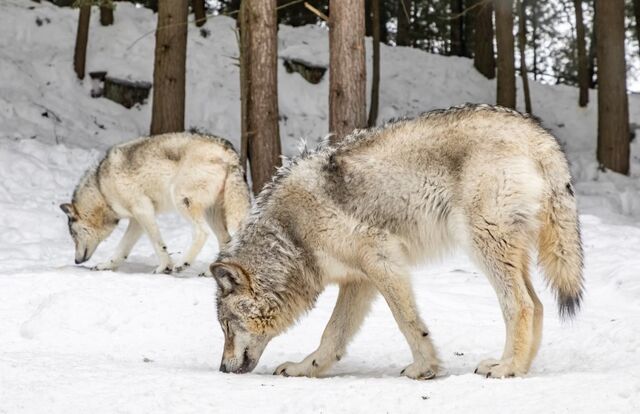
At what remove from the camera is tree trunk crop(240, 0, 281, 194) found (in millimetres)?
12664

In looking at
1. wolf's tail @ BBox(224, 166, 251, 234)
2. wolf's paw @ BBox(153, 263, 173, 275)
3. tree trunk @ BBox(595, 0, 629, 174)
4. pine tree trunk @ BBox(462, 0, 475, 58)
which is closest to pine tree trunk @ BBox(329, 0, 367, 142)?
wolf's tail @ BBox(224, 166, 251, 234)

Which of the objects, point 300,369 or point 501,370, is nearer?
point 501,370

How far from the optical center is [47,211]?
15031 mm

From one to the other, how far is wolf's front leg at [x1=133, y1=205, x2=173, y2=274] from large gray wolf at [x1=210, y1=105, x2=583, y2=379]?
452cm

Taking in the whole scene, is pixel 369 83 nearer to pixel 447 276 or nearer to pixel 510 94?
pixel 510 94

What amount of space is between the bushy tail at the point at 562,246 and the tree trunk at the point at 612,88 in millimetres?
13550

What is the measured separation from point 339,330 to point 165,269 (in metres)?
4.93

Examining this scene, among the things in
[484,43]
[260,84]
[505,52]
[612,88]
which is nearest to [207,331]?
[260,84]

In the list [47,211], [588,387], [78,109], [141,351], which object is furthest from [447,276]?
[78,109]

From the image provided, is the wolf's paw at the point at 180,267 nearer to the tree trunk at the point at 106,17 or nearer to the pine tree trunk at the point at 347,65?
the pine tree trunk at the point at 347,65

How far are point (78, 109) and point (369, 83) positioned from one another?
806 centimetres

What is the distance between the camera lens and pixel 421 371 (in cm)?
600

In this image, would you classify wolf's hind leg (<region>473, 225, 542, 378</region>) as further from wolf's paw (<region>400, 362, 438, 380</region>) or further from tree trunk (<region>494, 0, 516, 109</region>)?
tree trunk (<region>494, 0, 516, 109</region>)

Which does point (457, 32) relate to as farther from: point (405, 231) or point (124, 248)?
point (405, 231)
